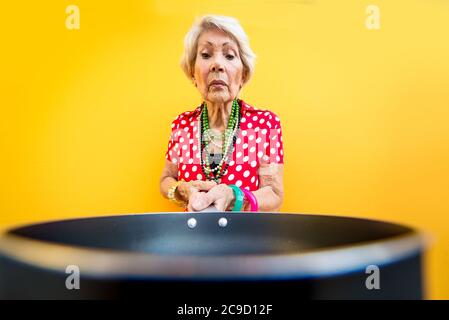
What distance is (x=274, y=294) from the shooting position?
1.21ft

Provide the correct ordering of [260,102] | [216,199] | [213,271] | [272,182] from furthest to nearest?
1. [260,102]
2. [272,182]
3. [216,199]
4. [213,271]

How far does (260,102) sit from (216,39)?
1.03 ft

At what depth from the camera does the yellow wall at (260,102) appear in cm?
164

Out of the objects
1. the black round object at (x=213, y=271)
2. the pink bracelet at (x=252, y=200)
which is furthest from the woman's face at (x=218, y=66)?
the black round object at (x=213, y=271)

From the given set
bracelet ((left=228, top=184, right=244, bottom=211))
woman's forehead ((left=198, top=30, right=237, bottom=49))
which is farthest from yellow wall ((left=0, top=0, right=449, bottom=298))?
bracelet ((left=228, top=184, right=244, bottom=211))

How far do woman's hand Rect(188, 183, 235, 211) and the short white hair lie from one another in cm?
54

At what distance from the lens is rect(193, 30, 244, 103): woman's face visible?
4.84ft

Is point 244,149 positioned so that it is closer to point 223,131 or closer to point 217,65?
point 223,131

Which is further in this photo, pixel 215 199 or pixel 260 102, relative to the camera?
pixel 260 102

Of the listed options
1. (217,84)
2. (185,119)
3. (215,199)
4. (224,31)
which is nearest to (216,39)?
(224,31)

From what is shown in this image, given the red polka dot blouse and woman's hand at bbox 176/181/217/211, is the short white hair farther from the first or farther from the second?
woman's hand at bbox 176/181/217/211

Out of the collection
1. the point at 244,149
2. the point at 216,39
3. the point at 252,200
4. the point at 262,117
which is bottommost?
the point at 252,200

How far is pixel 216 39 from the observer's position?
1.47 meters

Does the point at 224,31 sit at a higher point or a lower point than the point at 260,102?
higher
